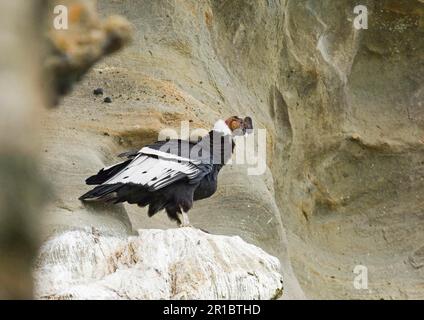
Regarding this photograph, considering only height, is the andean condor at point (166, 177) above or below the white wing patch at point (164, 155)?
below

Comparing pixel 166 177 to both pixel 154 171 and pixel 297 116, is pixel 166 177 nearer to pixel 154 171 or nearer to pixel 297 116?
pixel 154 171

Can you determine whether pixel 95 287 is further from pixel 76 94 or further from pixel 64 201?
pixel 76 94

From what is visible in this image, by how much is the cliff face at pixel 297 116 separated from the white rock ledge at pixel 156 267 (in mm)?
1318

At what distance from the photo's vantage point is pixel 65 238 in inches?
149

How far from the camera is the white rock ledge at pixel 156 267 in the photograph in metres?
3.44

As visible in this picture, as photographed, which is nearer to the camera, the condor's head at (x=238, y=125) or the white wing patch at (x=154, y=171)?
the white wing patch at (x=154, y=171)

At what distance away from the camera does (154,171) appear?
168 inches

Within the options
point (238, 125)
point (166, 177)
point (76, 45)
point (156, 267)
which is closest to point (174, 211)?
point (166, 177)

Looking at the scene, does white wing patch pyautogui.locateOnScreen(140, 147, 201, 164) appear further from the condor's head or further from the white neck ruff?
the condor's head

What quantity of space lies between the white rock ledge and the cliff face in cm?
132

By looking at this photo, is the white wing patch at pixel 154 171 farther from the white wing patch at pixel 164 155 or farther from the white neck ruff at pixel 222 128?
the white neck ruff at pixel 222 128

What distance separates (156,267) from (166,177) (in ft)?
2.69

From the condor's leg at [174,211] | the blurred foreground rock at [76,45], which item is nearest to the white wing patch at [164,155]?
the condor's leg at [174,211]

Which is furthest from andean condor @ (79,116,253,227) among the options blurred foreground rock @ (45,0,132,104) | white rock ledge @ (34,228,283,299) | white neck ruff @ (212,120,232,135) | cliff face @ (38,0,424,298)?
blurred foreground rock @ (45,0,132,104)
